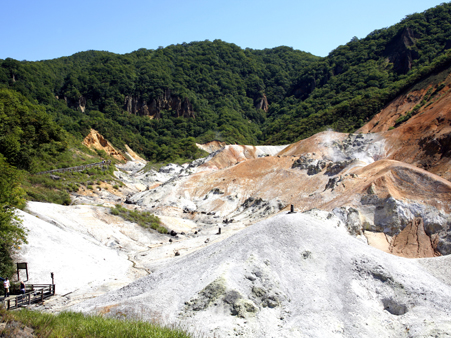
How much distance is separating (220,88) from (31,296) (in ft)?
458

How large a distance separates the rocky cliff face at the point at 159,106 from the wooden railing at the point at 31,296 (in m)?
112

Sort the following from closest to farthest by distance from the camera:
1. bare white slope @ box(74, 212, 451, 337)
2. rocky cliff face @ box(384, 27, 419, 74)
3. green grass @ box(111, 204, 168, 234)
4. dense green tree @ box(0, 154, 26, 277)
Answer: bare white slope @ box(74, 212, 451, 337), dense green tree @ box(0, 154, 26, 277), green grass @ box(111, 204, 168, 234), rocky cliff face @ box(384, 27, 419, 74)

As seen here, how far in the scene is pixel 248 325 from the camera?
39.8 ft

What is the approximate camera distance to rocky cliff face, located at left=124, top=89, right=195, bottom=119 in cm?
12688

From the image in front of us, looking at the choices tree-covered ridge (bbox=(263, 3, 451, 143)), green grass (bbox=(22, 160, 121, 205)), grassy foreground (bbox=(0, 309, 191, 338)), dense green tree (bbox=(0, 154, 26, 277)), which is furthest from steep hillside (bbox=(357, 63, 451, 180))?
green grass (bbox=(22, 160, 121, 205))

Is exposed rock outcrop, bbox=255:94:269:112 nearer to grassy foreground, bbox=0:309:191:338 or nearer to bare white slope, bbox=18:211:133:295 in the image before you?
bare white slope, bbox=18:211:133:295

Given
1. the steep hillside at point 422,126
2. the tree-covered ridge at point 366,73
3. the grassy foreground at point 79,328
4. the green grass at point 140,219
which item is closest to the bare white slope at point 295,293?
the grassy foreground at point 79,328

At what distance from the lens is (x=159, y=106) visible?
128 m

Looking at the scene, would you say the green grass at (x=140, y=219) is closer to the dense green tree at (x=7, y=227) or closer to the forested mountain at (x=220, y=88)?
the dense green tree at (x=7, y=227)

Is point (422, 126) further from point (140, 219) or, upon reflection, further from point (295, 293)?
point (295, 293)

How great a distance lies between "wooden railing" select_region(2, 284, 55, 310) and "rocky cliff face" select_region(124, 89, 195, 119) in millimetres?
111587

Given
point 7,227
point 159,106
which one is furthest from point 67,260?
point 159,106

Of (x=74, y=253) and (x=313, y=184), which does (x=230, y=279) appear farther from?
(x=313, y=184)

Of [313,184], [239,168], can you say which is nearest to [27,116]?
[239,168]
